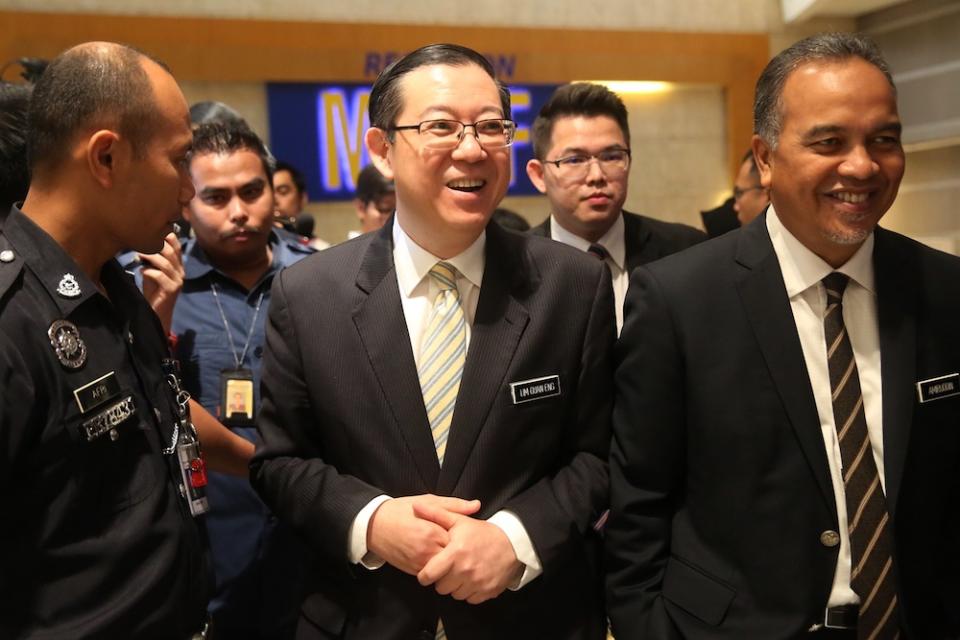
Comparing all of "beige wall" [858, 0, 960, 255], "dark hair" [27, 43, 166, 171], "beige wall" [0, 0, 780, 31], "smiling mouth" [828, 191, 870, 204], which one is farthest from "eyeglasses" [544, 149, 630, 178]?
"beige wall" [858, 0, 960, 255]

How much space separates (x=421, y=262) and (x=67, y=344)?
749mm

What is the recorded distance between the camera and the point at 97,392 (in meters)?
1.58

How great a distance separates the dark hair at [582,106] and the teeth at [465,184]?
4.40 ft

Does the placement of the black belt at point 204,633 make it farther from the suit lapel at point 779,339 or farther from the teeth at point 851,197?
the teeth at point 851,197

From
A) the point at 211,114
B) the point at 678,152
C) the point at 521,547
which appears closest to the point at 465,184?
the point at 521,547

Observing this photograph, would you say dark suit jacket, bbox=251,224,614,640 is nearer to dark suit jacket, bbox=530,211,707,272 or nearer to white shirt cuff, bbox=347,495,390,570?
white shirt cuff, bbox=347,495,390,570

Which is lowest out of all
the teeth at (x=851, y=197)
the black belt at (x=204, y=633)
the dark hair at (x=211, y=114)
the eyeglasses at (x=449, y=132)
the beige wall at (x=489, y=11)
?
the black belt at (x=204, y=633)

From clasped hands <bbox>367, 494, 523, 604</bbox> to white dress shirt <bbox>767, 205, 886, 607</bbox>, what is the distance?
658 millimetres

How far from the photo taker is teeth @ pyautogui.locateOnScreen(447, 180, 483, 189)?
195cm

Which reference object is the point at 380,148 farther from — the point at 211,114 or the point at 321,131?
the point at 321,131

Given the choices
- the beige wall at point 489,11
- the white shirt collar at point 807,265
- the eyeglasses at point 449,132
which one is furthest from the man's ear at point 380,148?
the beige wall at point 489,11

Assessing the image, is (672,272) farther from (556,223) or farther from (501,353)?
(556,223)

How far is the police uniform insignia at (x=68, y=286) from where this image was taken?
1.60 meters

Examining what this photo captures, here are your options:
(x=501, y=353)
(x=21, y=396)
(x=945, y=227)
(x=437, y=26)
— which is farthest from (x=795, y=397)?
(x=945, y=227)
